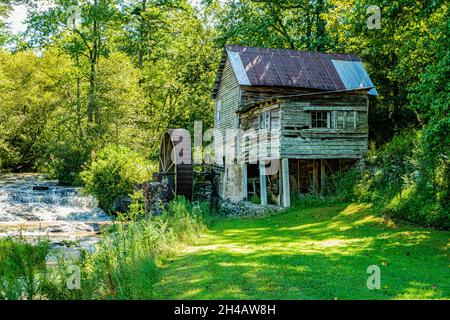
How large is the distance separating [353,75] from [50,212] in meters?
16.2

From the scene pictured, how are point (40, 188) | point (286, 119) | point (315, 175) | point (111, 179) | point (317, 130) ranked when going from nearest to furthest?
point (286, 119)
point (317, 130)
point (315, 175)
point (111, 179)
point (40, 188)

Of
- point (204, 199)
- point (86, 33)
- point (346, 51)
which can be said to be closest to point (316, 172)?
point (204, 199)

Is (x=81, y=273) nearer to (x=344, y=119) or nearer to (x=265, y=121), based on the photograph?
(x=265, y=121)

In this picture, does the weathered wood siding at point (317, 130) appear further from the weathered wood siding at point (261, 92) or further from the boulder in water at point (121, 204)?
the boulder in water at point (121, 204)

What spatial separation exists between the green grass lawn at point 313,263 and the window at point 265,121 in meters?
6.90

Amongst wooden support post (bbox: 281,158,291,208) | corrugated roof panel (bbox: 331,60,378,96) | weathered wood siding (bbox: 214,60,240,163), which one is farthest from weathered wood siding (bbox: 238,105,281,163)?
corrugated roof panel (bbox: 331,60,378,96)

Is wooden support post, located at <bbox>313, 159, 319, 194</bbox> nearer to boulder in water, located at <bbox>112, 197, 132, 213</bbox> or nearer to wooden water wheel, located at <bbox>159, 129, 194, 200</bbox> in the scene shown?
wooden water wheel, located at <bbox>159, 129, 194, 200</bbox>

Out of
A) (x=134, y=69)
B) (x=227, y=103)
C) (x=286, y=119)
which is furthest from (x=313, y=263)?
(x=134, y=69)

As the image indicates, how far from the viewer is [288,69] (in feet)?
81.0

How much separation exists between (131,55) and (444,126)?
34158mm

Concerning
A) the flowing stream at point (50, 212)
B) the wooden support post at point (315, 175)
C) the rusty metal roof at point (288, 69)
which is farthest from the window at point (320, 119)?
the flowing stream at point (50, 212)

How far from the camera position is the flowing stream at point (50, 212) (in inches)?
715

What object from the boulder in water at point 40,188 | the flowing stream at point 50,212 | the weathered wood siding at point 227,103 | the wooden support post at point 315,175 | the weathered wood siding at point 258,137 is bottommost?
the flowing stream at point 50,212
